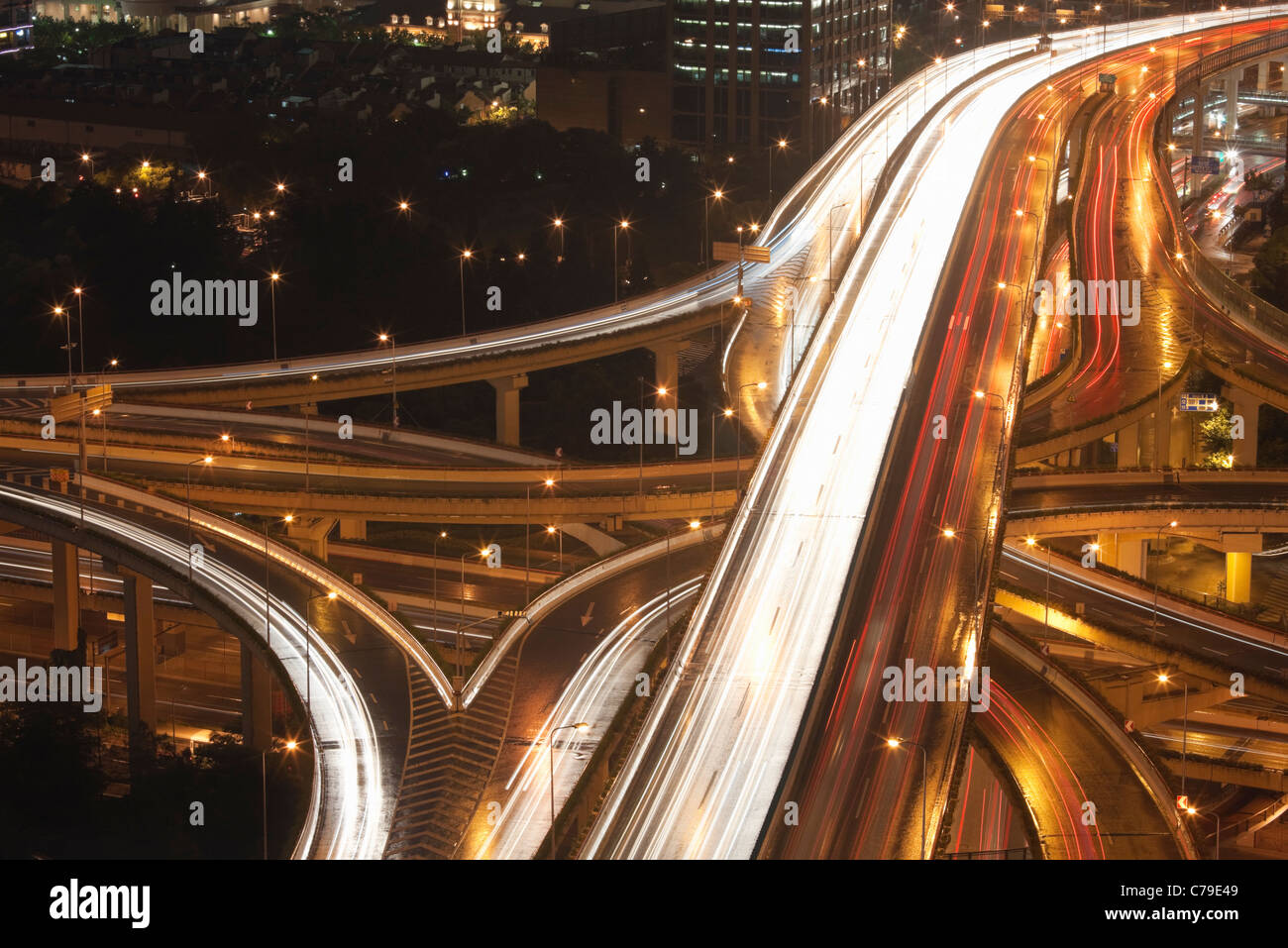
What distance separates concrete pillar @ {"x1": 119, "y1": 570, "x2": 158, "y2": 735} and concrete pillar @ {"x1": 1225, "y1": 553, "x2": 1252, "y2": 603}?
113 ft

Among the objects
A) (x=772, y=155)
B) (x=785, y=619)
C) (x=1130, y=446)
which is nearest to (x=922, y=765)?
(x=785, y=619)

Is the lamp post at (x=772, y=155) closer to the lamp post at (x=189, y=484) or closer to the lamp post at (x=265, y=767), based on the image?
the lamp post at (x=189, y=484)

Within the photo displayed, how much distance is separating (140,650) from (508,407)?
21925 mm

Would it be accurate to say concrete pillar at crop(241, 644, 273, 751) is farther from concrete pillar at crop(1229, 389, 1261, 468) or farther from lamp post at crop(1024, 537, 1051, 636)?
concrete pillar at crop(1229, 389, 1261, 468)

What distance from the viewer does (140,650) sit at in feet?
169

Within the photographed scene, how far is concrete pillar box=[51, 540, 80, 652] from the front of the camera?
54.1m

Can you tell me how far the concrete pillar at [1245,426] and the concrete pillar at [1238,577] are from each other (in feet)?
28.8

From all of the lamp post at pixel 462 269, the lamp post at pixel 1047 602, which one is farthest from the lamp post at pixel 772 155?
the lamp post at pixel 1047 602

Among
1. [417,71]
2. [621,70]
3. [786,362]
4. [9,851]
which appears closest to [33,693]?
[9,851]

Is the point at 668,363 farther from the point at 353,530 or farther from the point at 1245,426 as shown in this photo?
the point at 1245,426

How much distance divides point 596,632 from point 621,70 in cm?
8028

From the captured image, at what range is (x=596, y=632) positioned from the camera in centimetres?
4506

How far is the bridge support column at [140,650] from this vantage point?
51.3m

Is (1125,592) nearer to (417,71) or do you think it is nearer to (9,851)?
(9,851)
